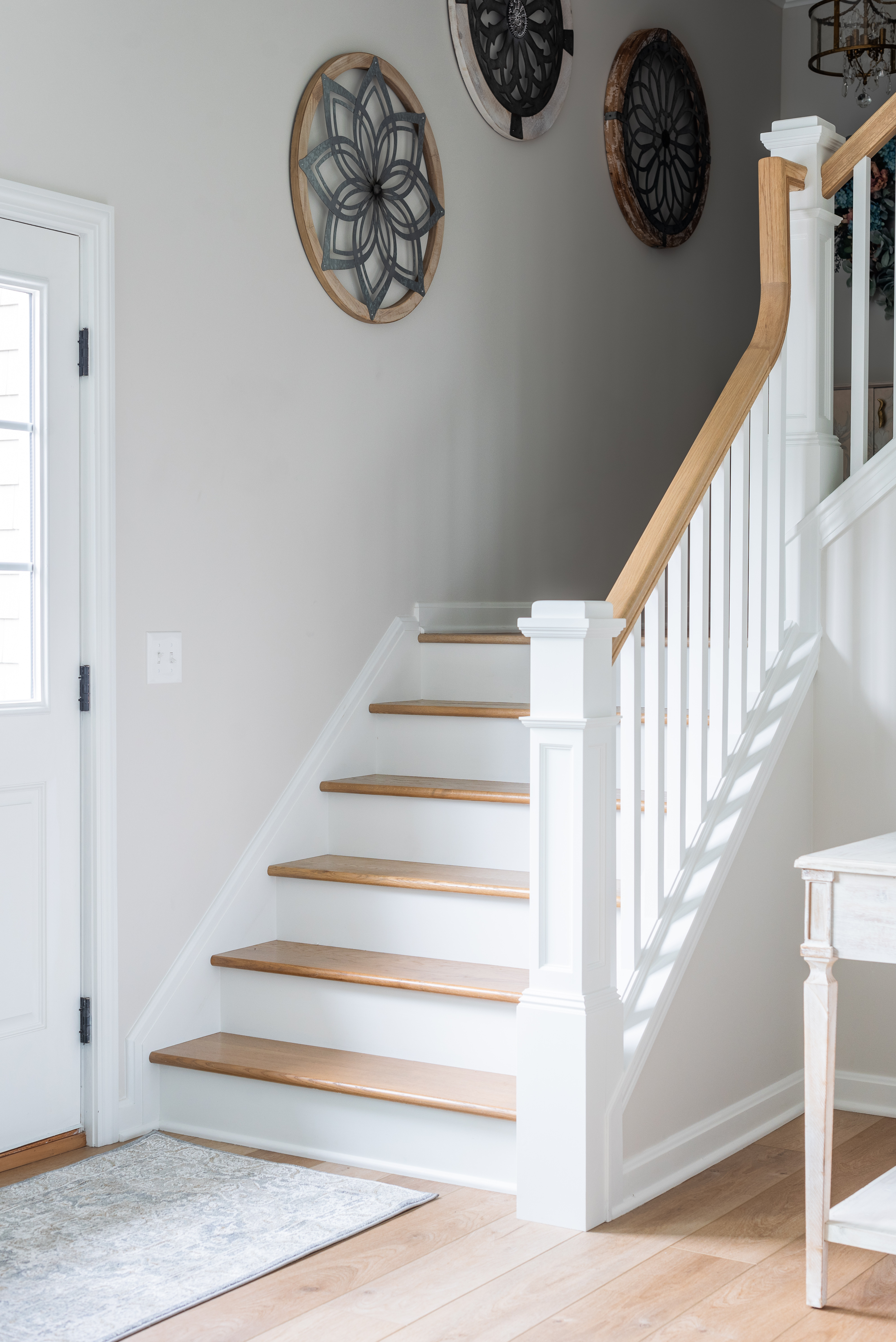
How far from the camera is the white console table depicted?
228 centimetres

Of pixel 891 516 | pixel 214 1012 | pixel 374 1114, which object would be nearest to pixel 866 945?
pixel 374 1114

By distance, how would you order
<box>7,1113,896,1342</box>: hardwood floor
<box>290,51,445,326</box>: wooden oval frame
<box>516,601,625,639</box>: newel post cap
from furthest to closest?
<box>290,51,445,326</box>: wooden oval frame, <box>516,601,625,639</box>: newel post cap, <box>7,1113,896,1342</box>: hardwood floor

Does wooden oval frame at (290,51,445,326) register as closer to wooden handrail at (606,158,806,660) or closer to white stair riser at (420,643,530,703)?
white stair riser at (420,643,530,703)

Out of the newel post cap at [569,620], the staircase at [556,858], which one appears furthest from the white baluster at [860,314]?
the newel post cap at [569,620]

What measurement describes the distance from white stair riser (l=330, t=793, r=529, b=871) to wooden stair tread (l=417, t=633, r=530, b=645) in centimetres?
57

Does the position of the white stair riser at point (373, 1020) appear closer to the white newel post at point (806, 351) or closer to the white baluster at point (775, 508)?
the white baluster at point (775, 508)

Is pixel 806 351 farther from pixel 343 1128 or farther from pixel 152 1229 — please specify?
pixel 152 1229

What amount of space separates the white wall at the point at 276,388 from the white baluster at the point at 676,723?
110cm

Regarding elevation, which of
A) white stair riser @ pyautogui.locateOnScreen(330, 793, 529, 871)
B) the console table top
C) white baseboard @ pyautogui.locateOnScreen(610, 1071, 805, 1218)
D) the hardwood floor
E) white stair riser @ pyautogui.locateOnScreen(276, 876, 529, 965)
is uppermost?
the console table top

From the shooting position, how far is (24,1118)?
9.84 ft

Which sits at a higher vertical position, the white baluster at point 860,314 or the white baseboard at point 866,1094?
the white baluster at point 860,314

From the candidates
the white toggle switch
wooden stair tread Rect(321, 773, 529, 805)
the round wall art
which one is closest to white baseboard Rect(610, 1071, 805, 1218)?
wooden stair tread Rect(321, 773, 529, 805)

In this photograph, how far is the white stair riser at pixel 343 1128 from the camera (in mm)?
2789

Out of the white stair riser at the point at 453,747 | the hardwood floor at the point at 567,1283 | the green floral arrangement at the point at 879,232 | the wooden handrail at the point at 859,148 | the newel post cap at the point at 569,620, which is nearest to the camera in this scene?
the hardwood floor at the point at 567,1283
